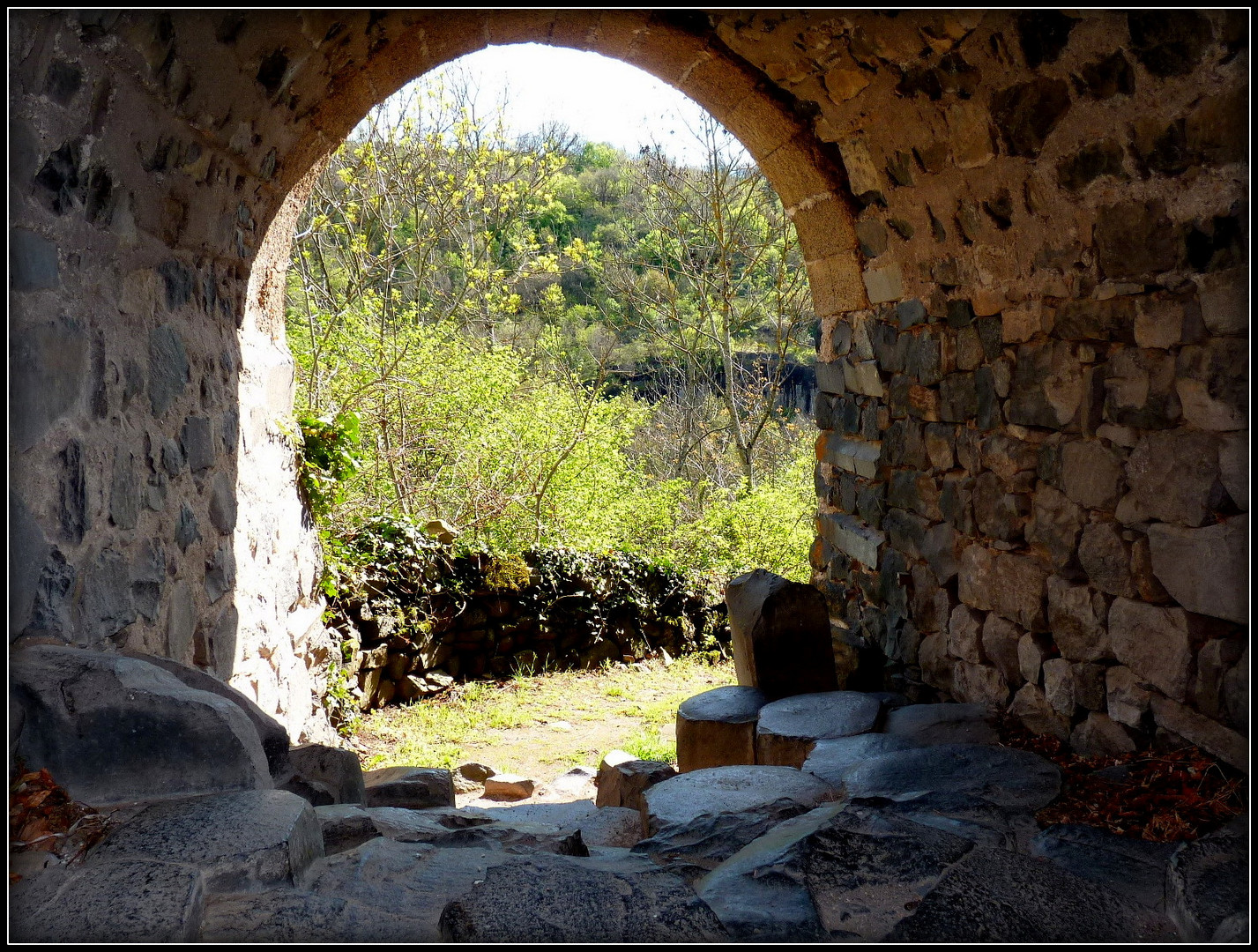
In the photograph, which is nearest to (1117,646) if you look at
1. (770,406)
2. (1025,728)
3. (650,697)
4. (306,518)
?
(1025,728)

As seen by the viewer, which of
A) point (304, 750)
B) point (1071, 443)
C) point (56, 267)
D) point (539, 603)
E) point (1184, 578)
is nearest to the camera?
point (56, 267)

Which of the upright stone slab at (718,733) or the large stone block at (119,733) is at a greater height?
the large stone block at (119,733)

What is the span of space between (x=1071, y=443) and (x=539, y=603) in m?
4.53

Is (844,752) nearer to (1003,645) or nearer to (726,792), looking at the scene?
(726,792)

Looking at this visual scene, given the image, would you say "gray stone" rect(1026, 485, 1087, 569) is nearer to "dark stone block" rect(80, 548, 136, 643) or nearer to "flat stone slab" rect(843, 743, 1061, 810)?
"flat stone slab" rect(843, 743, 1061, 810)

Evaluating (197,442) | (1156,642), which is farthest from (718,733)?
(197,442)

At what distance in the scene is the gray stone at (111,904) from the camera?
126 cm

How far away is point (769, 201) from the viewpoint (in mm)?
11242

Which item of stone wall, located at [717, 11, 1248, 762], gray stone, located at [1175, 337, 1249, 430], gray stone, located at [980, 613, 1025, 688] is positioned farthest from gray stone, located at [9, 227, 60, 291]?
gray stone, located at [980, 613, 1025, 688]

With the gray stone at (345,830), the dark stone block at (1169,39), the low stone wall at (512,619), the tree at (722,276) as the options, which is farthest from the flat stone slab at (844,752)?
the tree at (722,276)

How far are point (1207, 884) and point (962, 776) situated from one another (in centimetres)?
75

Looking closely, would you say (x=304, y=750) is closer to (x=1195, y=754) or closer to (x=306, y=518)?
(x=306, y=518)

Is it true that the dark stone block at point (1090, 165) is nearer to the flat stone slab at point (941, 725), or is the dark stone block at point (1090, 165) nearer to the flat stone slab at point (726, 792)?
the flat stone slab at point (941, 725)

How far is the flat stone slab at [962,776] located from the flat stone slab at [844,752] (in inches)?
2.6
